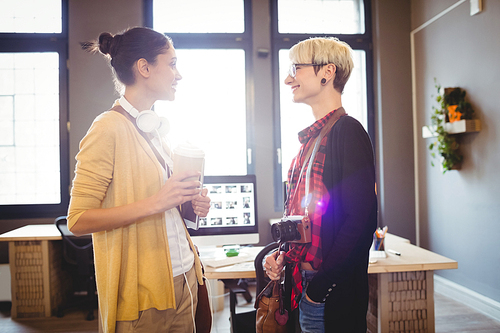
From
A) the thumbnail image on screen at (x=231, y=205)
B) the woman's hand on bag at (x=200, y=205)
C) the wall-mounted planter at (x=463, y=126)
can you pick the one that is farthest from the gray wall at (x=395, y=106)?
the woman's hand on bag at (x=200, y=205)

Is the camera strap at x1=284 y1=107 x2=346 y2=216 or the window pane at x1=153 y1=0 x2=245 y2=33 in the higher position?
the window pane at x1=153 y1=0 x2=245 y2=33

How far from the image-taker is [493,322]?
8.73 ft

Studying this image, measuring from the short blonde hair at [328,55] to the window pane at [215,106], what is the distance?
2.73 metres

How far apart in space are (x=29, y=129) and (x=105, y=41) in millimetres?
3379

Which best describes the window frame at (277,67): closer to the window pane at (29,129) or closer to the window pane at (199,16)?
the window pane at (199,16)

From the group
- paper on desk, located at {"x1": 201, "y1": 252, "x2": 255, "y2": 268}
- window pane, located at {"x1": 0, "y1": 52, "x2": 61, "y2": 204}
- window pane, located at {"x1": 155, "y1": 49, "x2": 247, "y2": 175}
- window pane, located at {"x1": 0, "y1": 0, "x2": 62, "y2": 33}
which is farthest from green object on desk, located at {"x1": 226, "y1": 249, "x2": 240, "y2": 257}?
window pane, located at {"x1": 0, "y1": 0, "x2": 62, "y2": 33}

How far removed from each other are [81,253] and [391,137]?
11.5ft

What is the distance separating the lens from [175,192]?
0.89 m

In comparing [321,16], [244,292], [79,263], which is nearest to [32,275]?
[79,263]

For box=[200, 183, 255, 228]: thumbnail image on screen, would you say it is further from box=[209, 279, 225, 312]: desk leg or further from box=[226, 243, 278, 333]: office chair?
box=[209, 279, 225, 312]: desk leg

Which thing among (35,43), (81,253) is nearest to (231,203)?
(81,253)

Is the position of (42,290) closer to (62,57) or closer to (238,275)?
(238,275)

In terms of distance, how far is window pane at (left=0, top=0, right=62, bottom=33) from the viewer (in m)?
3.76

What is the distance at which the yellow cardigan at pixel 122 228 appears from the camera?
2.83 feet
